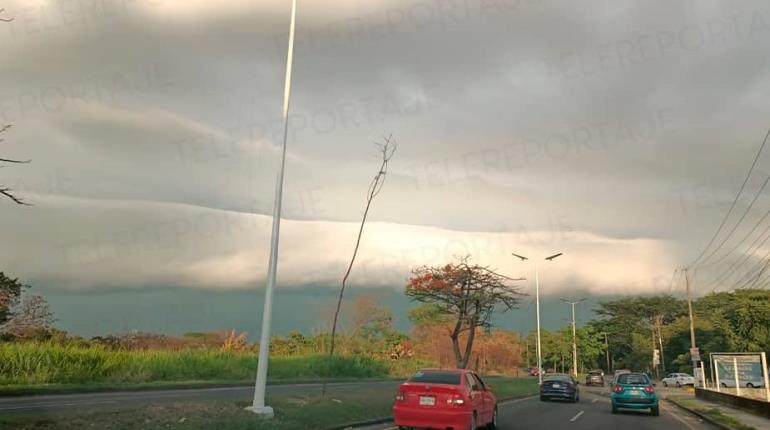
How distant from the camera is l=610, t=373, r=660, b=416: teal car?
22.2m

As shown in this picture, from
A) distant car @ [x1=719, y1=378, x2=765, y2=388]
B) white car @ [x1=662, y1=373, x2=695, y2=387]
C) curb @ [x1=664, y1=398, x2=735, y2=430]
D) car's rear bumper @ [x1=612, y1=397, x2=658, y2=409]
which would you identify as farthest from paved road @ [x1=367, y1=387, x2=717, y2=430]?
white car @ [x1=662, y1=373, x2=695, y2=387]

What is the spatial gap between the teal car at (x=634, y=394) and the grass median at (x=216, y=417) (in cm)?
960

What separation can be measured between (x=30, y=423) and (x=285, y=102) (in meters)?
9.48

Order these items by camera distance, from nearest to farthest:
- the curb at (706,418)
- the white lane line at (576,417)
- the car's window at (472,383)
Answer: the car's window at (472,383), the curb at (706,418), the white lane line at (576,417)

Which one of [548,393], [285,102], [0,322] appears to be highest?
[285,102]

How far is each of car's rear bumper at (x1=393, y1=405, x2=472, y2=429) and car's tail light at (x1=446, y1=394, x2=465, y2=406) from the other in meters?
0.17

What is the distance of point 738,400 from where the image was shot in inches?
1018

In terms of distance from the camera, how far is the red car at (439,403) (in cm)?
1290

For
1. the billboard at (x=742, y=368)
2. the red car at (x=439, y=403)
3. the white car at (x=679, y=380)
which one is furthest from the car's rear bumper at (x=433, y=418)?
the white car at (x=679, y=380)

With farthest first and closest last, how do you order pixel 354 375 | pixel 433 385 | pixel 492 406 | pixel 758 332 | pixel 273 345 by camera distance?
pixel 758 332 < pixel 273 345 < pixel 354 375 < pixel 492 406 < pixel 433 385

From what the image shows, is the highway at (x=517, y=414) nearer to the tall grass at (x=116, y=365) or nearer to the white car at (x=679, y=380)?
the tall grass at (x=116, y=365)

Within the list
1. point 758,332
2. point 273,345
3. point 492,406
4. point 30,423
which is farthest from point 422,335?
point 30,423

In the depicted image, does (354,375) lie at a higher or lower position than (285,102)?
lower

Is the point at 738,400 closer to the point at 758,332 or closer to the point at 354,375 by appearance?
the point at 354,375
